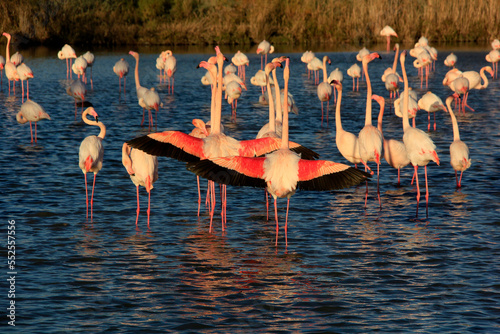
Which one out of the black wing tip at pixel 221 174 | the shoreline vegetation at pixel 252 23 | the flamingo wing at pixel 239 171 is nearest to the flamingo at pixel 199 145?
the black wing tip at pixel 221 174

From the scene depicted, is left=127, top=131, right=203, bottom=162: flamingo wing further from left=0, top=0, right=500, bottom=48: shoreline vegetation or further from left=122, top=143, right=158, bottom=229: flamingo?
left=0, top=0, right=500, bottom=48: shoreline vegetation

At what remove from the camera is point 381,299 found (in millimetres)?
6750

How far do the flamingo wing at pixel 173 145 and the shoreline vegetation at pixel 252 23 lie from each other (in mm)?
30061

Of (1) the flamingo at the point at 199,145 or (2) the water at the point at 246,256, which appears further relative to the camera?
(1) the flamingo at the point at 199,145

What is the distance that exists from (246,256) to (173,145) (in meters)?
1.57

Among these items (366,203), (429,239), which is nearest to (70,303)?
(429,239)

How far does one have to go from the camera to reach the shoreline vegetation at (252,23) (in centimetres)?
3725

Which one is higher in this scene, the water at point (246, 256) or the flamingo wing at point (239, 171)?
the flamingo wing at point (239, 171)

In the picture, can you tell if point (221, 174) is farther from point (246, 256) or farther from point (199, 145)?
point (246, 256)

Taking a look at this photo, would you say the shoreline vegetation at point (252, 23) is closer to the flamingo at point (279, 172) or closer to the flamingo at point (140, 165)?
the flamingo at point (140, 165)

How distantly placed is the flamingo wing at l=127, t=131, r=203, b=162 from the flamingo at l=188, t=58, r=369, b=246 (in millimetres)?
655

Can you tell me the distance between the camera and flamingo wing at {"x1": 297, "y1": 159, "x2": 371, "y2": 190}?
24.7ft

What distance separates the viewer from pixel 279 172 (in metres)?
7.73

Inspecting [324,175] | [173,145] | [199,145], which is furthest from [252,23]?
[324,175]
